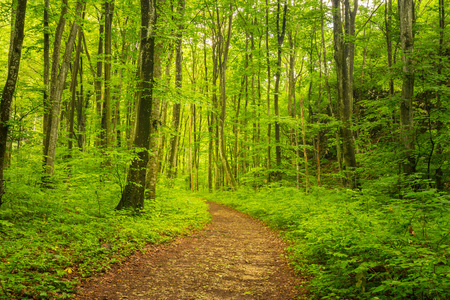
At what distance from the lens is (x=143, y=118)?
8.67m

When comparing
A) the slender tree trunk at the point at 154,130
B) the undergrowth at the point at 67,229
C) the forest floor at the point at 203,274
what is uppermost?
the slender tree trunk at the point at 154,130

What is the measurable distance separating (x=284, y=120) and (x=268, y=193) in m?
4.20

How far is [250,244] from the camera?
25.2 feet

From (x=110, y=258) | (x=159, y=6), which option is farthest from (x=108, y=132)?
(x=110, y=258)

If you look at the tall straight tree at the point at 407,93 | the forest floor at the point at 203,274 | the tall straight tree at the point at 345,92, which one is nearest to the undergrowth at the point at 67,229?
the forest floor at the point at 203,274

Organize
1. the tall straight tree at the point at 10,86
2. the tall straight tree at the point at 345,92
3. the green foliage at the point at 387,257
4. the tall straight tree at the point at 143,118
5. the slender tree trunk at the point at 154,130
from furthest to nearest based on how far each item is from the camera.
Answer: the tall straight tree at the point at 345,92 → the slender tree trunk at the point at 154,130 → the tall straight tree at the point at 143,118 → the tall straight tree at the point at 10,86 → the green foliage at the point at 387,257

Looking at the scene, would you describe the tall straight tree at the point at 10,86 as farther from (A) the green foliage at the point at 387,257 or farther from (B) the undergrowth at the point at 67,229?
(A) the green foliage at the point at 387,257

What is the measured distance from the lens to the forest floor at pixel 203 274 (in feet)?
13.7

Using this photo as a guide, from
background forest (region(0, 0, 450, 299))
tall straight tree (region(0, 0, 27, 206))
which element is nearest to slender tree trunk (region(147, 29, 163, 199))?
background forest (region(0, 0, 450, 299))

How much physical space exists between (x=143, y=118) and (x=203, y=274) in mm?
5430

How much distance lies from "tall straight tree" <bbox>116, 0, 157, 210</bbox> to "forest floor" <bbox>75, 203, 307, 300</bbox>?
7.52 ft

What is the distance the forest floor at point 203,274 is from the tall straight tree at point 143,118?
2.29m

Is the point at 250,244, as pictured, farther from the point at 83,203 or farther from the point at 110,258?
the point at 83,203

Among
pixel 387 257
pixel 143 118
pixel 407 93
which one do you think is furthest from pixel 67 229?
pixel 407 93
